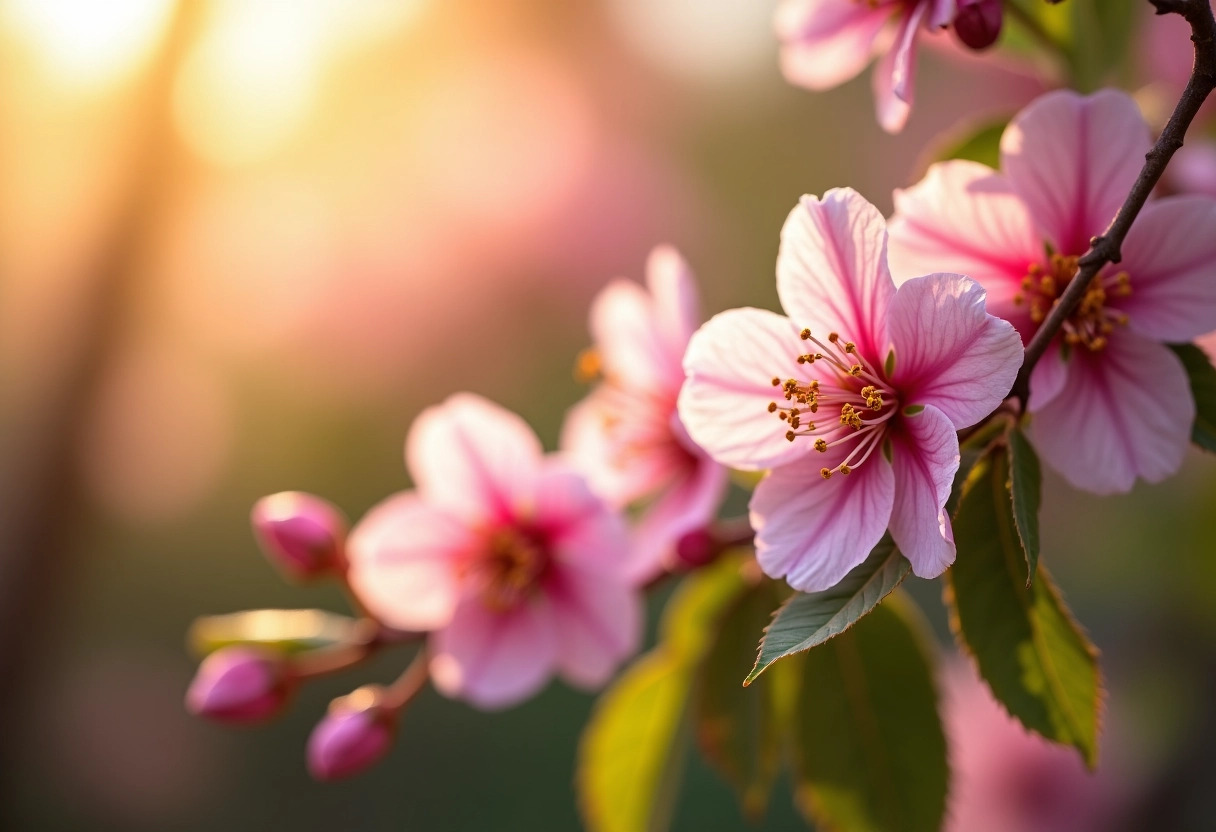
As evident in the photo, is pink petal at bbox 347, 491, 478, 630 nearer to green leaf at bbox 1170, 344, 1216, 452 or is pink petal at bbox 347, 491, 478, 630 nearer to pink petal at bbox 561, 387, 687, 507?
pink petal at bbox 561, 387, 687, 507

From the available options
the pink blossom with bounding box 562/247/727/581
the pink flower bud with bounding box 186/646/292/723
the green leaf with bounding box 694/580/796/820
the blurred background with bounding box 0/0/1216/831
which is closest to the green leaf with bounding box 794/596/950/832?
the green leaf with bounding box 694/580/796/820

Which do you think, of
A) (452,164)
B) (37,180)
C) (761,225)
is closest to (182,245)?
(37,180)

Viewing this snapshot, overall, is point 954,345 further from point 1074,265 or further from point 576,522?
point 576,522

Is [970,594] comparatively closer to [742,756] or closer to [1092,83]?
[742,756]

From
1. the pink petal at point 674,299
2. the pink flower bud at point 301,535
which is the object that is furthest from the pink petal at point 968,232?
the pink flower bud at point 301,535

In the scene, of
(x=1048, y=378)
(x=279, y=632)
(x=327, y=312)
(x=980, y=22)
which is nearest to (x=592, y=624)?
(x=279, y=632)

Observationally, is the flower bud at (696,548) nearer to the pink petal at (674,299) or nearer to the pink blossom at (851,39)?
the pink petal at (674,299)
